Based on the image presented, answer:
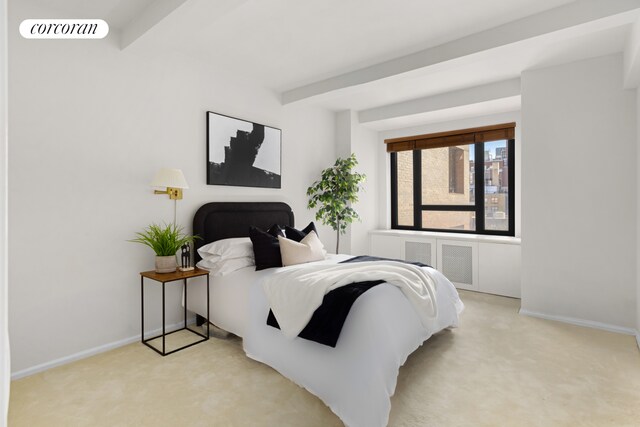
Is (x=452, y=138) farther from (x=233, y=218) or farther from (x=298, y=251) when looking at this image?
(x=233, y=218)

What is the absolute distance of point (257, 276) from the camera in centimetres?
270

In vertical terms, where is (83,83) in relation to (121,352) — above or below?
above

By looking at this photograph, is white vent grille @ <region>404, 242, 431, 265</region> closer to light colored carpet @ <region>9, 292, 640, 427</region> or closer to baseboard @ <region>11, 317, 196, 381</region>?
light colored carpet @ <region>9, 292, 640, 427</region>

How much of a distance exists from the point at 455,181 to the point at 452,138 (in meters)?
0.65

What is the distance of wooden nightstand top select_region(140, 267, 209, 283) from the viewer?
2617 mm

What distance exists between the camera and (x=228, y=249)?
118 inches

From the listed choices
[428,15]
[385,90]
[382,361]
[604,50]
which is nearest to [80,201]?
[382,361]

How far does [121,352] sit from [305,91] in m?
3.22

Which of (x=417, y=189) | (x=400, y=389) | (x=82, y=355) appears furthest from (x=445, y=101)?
(x=82, y=355)

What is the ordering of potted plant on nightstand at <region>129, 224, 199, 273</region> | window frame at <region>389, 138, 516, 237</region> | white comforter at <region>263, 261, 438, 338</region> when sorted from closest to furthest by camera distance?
1. white comforter at <region>263, 261, 438, 338</region>
2. potted plant on nightstand at <region>129, 224, 199, 273</region>
3. window frame at <region>389, 138, 516, 237</region>

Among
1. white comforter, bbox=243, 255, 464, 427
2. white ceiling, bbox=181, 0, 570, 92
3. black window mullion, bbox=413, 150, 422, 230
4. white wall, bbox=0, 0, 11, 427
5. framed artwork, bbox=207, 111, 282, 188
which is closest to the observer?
white wall, bbox=0, 0, 11, 427

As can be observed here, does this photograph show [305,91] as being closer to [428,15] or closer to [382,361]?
[428,15]

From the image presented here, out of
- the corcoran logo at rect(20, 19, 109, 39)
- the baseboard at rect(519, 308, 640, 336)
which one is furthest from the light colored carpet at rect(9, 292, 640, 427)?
the corcoran logo at rect(20, 19, 109, 39)

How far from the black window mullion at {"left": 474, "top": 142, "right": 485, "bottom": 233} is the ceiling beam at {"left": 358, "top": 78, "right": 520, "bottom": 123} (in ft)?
3.05
